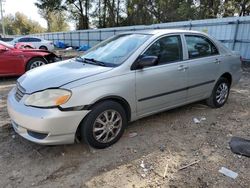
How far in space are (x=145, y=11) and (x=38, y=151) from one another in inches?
1083

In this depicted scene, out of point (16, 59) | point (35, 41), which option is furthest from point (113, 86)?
point (35, 41)

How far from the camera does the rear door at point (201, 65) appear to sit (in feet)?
13.6

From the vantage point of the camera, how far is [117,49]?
3758 millimetres

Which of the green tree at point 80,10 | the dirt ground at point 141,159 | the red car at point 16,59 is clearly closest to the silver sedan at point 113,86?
the dirt ground at point 141,159

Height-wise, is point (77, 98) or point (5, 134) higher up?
point (77, 98)

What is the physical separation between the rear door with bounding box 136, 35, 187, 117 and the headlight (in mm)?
1056

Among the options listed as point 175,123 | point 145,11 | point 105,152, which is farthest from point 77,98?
point 145,11

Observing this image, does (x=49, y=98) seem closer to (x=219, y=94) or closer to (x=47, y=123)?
(x=47, y=123)

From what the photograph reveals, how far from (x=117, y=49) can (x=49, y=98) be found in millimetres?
1385

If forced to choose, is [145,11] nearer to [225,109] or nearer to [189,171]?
[225,109]

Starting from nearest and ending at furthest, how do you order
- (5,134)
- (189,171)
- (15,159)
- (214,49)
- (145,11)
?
(189,171)
(15,159)
(5,134)
(214,49)
(145,11)

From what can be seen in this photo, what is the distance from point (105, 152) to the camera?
10.6 feet

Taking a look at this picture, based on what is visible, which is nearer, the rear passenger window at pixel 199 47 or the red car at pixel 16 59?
the rear passenger window at pixel 199 47

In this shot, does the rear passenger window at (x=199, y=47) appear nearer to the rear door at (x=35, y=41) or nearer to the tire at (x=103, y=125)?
the tire at (x=103, y=125)
